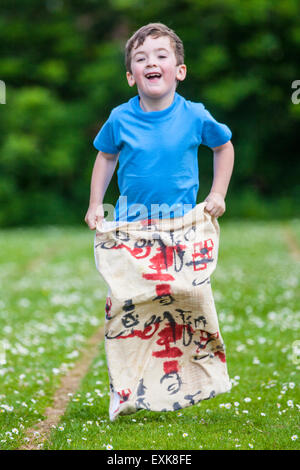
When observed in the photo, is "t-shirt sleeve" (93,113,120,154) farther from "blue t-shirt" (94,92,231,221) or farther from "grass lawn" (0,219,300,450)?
"grass lawn" (0,219,300,450)

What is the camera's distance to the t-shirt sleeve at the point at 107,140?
Answer: 16.5ft

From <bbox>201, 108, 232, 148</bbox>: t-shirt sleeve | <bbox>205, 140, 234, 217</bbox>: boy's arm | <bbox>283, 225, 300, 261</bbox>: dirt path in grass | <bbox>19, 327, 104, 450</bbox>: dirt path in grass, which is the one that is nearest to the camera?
<bbox>201, 108, 232, 148</bbox>: t-shirt sleeve

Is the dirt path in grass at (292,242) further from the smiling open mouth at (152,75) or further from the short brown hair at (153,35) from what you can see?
the smiling open mouth at (152,75)

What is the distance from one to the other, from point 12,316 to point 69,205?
86.3ft

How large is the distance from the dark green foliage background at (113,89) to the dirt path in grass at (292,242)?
998 centimetres

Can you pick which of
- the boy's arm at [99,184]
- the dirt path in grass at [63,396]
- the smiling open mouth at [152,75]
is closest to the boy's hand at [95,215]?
the boy's arm at [99,184]

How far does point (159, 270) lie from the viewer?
492 centimetres

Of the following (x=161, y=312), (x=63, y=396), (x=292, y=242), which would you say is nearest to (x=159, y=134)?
(x=161, y=312)

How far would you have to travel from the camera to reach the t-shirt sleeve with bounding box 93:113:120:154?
503 cm

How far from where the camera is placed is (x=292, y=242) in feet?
68.6

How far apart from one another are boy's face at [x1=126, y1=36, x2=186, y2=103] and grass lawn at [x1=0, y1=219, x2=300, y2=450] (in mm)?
2546

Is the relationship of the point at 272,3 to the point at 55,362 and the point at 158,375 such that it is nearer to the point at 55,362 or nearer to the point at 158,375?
the point at 55,362

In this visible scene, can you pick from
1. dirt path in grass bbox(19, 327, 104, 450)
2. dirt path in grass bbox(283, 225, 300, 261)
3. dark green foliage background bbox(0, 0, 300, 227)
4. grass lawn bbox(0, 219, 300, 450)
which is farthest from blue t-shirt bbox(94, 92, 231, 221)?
dark green foliage background bbox(0, 0, 300, 227)

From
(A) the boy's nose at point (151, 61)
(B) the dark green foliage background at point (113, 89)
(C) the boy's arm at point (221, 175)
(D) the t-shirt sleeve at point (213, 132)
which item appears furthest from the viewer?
(B) the dark green foliage background at point (113, 89)
